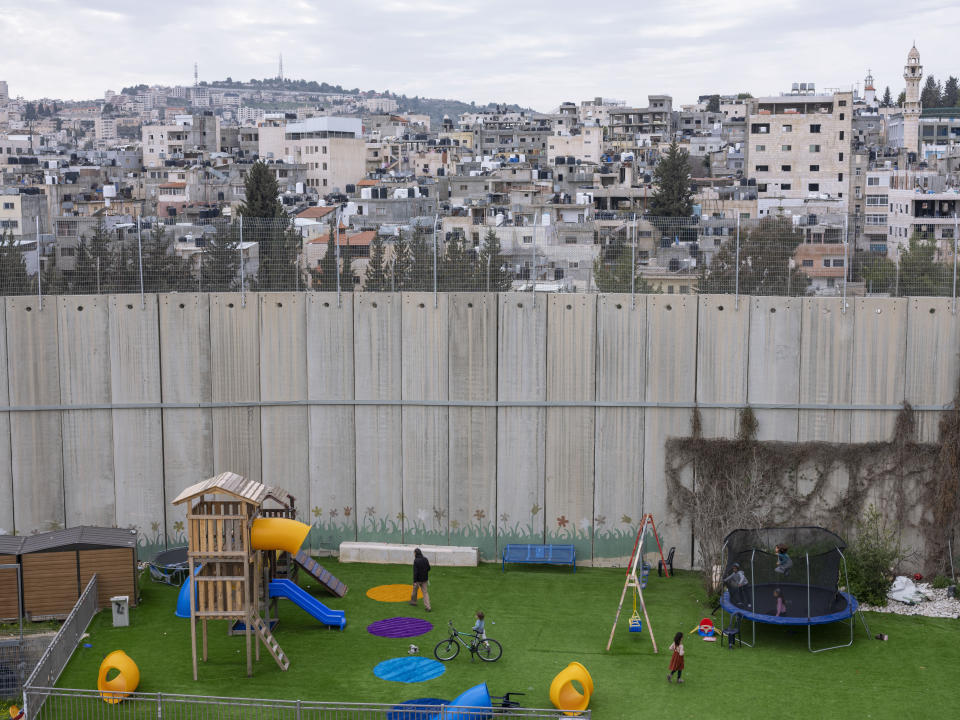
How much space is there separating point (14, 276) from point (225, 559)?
776cm

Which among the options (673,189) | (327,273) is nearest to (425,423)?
(327,273)

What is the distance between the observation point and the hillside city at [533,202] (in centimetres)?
1995

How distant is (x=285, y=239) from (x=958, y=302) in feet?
38.4

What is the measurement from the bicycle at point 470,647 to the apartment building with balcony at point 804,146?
230 feet

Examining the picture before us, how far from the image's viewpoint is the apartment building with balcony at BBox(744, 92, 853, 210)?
82.3 m

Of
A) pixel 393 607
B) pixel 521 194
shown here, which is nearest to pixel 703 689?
pixel 393 607

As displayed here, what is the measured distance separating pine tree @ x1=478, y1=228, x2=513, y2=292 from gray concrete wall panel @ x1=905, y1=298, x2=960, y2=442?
6.92m

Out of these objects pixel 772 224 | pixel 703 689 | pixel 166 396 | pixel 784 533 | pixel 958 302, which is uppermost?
pixel 772 224

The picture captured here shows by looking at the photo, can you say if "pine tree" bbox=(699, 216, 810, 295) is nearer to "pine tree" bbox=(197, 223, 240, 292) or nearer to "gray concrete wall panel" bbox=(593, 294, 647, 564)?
"gray concrete wall panel" bbox=(593, 294, 647, 564)

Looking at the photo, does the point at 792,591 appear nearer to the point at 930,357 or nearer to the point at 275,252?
the point at 930,357

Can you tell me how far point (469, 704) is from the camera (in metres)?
13.4

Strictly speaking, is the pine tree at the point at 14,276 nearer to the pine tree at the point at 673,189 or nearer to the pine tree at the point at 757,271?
the pine tree at the point at 757,271

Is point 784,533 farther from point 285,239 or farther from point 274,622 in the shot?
point 285,239

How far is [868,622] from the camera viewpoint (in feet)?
56.6
